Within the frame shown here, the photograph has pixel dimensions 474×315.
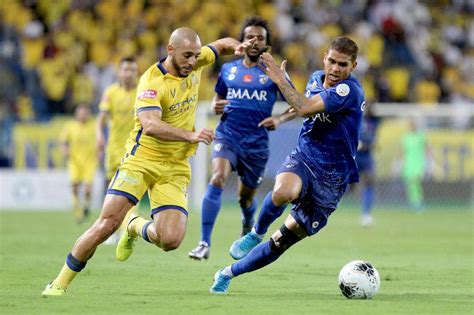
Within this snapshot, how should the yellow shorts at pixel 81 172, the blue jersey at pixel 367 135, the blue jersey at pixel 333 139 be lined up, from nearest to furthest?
the blue jersey at pixel 333 139, the blue jersey at pixel 367 135, the yellow shorts at pixel 81 172

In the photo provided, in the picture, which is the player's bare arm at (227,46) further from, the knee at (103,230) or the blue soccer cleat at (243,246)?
the knee at (103,230)

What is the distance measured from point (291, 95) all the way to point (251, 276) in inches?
111

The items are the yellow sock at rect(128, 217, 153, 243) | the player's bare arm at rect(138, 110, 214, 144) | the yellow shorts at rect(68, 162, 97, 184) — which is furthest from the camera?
the yellow shorts at rect(68, 162, 97, 184)

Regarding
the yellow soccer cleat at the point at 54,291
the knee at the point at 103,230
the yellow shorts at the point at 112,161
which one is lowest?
the yellow shorts at the point at 112,161

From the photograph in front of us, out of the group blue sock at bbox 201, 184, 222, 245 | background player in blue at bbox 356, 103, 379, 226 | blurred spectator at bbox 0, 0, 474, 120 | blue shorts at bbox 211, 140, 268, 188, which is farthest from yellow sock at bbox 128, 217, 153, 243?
blurred spectator at bbox 0, 0, 474, 120

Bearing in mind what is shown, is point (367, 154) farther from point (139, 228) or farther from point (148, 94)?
point (148, 94)

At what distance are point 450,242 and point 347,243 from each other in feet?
5.58

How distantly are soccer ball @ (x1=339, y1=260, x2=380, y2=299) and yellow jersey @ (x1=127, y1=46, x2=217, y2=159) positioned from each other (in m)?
1.90

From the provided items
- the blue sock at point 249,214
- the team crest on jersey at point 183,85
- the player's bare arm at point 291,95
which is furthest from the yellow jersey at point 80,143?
the player's bare arm at point 291,95

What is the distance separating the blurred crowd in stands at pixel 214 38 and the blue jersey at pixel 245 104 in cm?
1303

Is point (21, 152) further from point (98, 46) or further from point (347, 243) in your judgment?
point (347, 243)

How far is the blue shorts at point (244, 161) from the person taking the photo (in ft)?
42.2

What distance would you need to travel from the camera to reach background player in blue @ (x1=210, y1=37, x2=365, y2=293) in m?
9.28

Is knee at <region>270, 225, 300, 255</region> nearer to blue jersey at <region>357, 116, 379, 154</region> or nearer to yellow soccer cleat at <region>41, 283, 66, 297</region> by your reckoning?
yellow soccer cleat at <region>41, 283, 66, 297</region>
